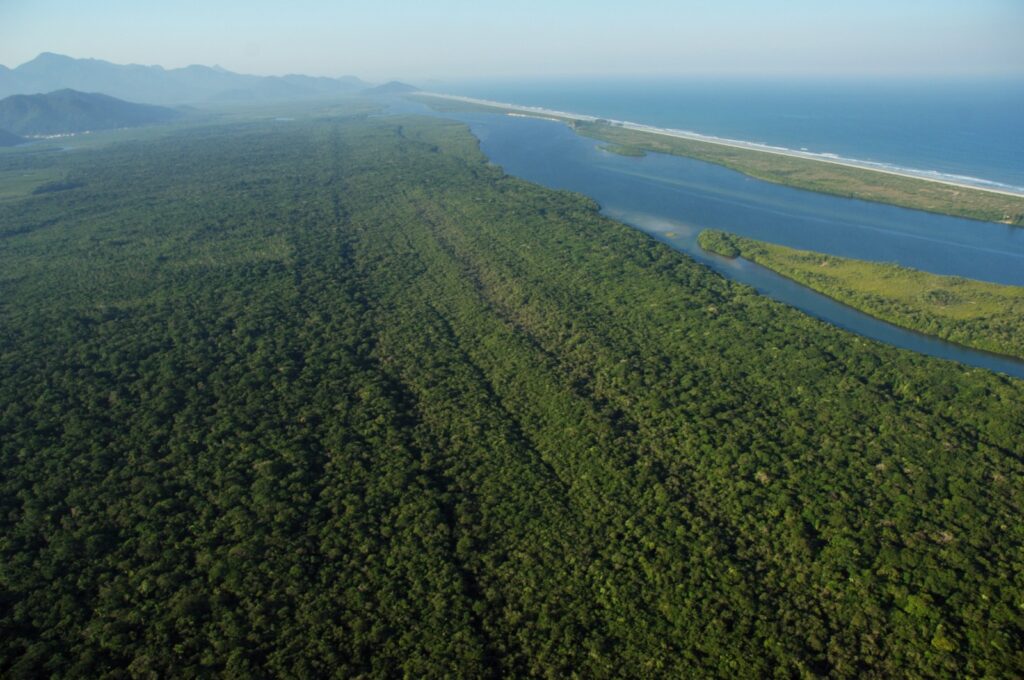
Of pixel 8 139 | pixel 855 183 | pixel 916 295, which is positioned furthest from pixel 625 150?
pixel 8 139

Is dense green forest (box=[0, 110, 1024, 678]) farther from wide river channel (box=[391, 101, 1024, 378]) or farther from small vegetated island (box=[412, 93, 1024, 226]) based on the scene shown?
small vegetated island (box=[412, 93, 1024, 226])

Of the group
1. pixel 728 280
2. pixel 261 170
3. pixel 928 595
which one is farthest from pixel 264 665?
pixel 261 170

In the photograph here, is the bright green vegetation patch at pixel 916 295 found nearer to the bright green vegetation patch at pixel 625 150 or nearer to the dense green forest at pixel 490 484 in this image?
the dense green forest at pixel 490 484

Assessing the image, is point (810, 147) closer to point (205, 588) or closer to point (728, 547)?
point (728, 547)

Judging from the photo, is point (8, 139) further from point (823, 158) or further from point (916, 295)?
point (916, 295)

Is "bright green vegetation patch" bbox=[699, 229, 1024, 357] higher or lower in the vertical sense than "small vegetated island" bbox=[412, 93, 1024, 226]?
lower

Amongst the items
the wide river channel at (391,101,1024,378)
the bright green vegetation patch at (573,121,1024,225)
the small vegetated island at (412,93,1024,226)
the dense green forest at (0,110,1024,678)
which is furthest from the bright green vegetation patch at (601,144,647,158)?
the dense green forest at (0,110,1024,678)

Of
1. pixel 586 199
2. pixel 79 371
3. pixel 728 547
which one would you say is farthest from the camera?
pixel 586 199
